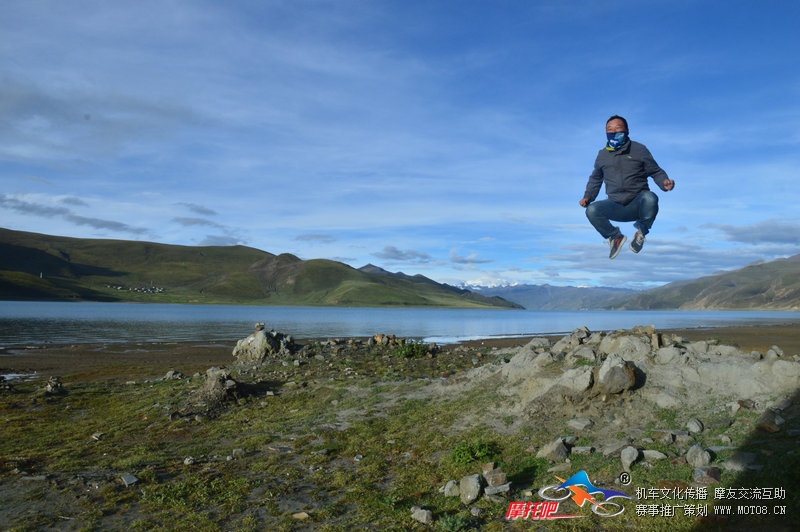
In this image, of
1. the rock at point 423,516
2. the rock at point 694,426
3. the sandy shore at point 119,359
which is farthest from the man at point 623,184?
the sandy shore at point 119,359

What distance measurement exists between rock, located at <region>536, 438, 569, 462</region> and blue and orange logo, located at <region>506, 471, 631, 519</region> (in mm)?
1088

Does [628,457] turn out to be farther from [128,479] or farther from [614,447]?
[128,479]

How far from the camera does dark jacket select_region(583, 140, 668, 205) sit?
601 cm

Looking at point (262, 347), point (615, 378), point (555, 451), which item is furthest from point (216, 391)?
point (615, 378)

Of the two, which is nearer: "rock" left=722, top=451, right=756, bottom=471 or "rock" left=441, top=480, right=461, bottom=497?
"rock" left=722, top=451, right=756, bottom=471

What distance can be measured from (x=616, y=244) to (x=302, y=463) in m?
9.68

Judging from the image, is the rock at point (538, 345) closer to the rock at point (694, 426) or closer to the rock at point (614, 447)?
the rock at point (694, 426)

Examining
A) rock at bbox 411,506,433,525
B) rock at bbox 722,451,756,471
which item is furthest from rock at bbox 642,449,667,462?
rock at bbox 411,506,433,525

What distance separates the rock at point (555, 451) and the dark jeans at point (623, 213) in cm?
617

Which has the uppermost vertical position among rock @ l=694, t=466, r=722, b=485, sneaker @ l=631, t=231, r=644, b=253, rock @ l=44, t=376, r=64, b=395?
sneaker @ l=631, t=231, r=644, b=253

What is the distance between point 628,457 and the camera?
9961mm

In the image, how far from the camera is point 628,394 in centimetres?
1320

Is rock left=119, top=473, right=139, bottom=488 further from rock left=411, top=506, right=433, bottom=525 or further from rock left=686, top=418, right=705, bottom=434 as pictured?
rock left=686, top=418, right=705, bottom=434

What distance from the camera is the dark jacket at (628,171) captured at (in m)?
6.01
